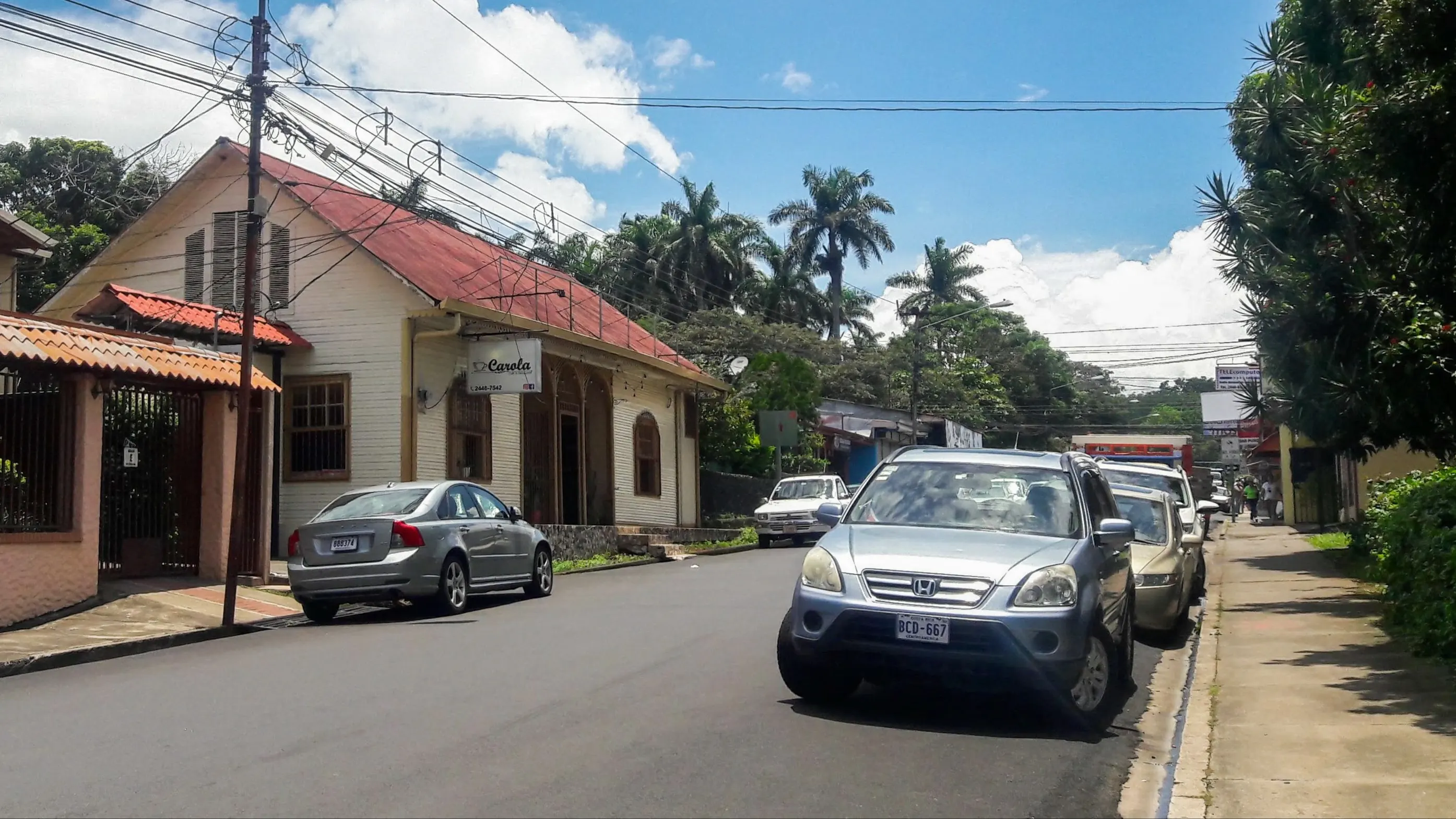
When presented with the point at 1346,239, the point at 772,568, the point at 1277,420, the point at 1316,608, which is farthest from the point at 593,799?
the point at 1277,420

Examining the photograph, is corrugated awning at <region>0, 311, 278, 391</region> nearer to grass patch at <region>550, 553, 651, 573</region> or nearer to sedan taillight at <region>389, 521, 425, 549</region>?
sedan taillight at <region>389, 521, 425, 549</region>

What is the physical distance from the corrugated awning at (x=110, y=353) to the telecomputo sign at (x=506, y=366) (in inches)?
216

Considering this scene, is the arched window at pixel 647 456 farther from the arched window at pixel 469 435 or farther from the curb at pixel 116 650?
the curb at pixel 116 650

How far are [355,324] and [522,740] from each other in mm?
16346

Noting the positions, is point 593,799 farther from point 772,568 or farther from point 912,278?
point 912,278

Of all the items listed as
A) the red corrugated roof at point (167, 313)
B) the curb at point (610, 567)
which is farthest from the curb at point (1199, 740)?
the red corrugated roof at point (167, 313)

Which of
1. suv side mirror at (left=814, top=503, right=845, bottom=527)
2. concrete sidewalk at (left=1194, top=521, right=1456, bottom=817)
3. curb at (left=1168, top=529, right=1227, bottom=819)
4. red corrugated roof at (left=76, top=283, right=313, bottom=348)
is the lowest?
curb at (left=1168, top=529, right=1227, bottom=819)

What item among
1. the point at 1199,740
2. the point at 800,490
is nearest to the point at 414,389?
the point at 800,490

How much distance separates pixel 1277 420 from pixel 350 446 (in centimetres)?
1487

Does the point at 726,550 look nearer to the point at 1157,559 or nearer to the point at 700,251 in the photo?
the point at 1157,559

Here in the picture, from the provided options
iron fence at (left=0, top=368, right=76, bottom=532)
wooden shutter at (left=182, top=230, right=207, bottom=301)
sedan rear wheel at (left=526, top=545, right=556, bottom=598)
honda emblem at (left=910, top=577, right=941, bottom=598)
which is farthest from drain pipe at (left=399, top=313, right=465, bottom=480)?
honda emblem at (left=910, top=577, right=941, bottom=598)

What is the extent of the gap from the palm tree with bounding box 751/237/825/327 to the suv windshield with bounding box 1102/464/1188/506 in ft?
139

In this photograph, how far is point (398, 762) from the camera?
6.68m

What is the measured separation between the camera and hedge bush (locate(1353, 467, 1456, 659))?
9.70m
